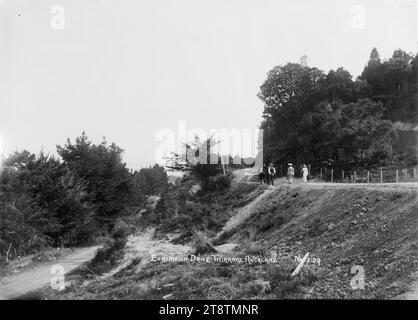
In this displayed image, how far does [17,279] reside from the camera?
15.1m

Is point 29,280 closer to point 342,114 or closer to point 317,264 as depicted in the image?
point 317,264

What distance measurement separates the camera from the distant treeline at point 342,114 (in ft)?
96.8

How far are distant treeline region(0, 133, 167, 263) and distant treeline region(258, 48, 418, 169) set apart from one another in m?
13.2

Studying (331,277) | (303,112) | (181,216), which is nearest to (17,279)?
(181,216)

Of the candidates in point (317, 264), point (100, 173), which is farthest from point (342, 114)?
point (317, 264)

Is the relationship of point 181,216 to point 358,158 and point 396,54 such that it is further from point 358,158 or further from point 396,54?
point 396,54

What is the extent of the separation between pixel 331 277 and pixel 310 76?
108 feet

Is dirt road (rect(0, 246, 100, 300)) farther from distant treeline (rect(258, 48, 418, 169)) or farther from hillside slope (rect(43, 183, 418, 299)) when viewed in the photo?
distant treeline (rect(258, 48, 418, 169))

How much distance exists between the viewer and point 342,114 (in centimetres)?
3108

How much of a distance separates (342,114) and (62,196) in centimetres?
1895

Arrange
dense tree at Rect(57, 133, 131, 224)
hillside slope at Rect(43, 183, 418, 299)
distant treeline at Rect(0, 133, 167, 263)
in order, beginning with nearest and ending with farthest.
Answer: hillside slope at Rect(43, 183, 418, 299), distant treeline at Rect(0, 133, 167, 263), dense tree at Rect(57, 133, 131, 224)

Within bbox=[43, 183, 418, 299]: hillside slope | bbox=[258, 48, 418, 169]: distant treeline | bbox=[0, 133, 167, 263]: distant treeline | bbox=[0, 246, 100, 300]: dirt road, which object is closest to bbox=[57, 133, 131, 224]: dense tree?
bbox=[0, 133, 167, 263]: distant treeline

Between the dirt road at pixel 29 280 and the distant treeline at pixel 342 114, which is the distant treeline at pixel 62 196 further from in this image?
the distant treeline at pixel 342 114

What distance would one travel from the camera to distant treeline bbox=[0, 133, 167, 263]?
1995 cm
